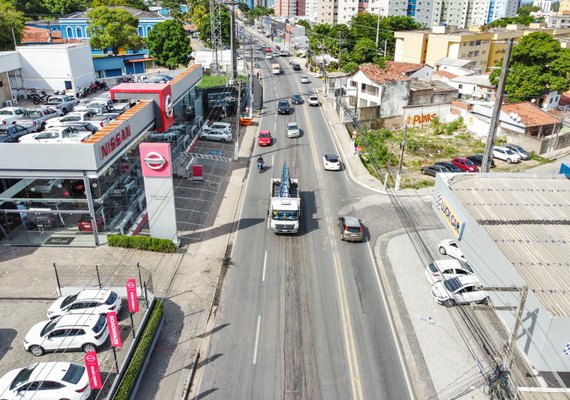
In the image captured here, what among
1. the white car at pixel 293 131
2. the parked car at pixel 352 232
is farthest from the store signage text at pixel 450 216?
the white car at pixel 293 131

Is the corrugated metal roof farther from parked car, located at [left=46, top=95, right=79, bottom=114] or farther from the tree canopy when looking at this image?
the tree canopy

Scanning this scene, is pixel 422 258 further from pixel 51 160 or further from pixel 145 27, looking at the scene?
pixel 145 27

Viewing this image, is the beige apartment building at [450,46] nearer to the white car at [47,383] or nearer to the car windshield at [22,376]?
the white car at [47,383]

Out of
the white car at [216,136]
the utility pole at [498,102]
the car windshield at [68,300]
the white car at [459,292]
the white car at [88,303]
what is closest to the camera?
the white car at [88,303]


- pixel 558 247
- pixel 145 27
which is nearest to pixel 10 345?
pixel 558 247

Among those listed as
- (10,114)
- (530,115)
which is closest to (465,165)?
(530,115)

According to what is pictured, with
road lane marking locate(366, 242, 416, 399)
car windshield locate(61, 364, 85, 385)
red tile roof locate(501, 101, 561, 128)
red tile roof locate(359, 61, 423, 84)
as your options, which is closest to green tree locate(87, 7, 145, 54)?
red tile roof locate(359, 61, 423, 84)

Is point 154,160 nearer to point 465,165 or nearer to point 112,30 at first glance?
point 465,165
